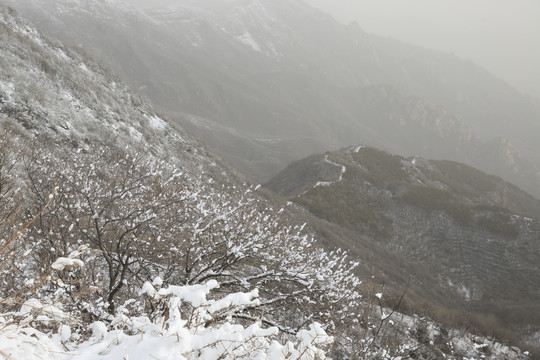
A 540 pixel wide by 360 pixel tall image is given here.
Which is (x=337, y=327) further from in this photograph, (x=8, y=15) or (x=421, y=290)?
(x=8, y=15)

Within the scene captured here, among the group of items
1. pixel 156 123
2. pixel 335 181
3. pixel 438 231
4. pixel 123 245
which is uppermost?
pixel 123 245

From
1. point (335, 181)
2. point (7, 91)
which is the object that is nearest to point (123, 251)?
point (7, 91)

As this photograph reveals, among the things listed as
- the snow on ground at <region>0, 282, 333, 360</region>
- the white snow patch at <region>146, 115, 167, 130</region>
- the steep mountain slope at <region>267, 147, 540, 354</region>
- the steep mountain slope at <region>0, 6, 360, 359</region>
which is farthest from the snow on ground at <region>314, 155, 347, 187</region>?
the snow on ground at <region>0, 282, 333, 360</region>

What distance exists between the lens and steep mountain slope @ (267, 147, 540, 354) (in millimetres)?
42469

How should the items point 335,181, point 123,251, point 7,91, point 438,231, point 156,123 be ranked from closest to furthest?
1. point 123,251
2. point 7,91
3. point 156,123
4. point 438,231
5. point 335,181

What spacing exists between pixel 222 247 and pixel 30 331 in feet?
24.7

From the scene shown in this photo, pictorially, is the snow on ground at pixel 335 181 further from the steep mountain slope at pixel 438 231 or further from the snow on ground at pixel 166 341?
the snow on ground at pixel 166 341

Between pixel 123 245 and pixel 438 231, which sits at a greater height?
pixel 123 245

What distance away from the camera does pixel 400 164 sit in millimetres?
78438

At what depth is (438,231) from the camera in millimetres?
55281

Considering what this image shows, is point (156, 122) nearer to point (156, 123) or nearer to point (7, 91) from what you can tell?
point (156, 123)

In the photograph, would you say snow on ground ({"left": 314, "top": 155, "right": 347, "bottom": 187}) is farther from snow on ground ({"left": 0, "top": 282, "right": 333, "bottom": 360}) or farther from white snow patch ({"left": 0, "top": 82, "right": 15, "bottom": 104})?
snow on ground ({"left": 0, "top": 282, "right": 333, "bottom": 360})

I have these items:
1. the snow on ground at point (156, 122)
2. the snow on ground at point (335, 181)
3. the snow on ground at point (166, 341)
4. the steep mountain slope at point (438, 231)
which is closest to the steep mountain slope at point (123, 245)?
the snow on ground at point (166, 341)

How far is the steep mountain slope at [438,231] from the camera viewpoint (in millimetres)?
42469
